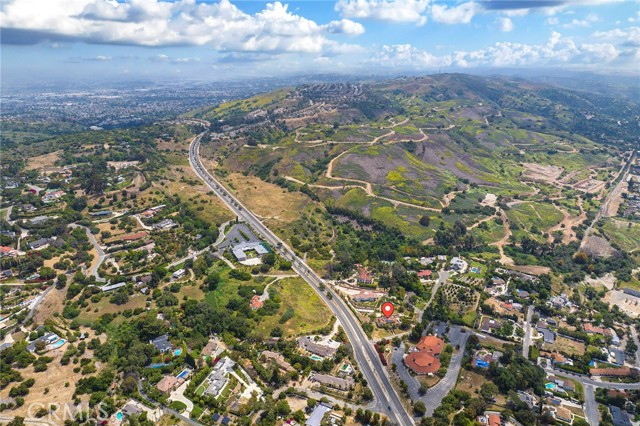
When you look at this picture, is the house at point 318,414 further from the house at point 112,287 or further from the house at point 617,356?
the house at point 617,356

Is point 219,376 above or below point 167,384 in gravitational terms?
below

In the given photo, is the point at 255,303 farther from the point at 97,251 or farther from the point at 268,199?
the point at 268,199

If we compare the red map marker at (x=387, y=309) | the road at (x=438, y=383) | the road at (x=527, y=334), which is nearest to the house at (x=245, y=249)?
the red map marker at (x=387, y=309)

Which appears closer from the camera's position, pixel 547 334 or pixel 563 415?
pixel 563 415

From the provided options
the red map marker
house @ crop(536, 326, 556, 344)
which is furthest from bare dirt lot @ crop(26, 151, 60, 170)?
→ house @ crop(536, 326, 556, 344)

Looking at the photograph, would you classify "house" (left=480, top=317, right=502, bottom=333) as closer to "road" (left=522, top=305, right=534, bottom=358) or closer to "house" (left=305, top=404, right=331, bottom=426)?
"road" (left=522, top=305, right=534, bottom=358)

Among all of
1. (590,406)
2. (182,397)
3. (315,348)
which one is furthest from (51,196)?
(590,406)
